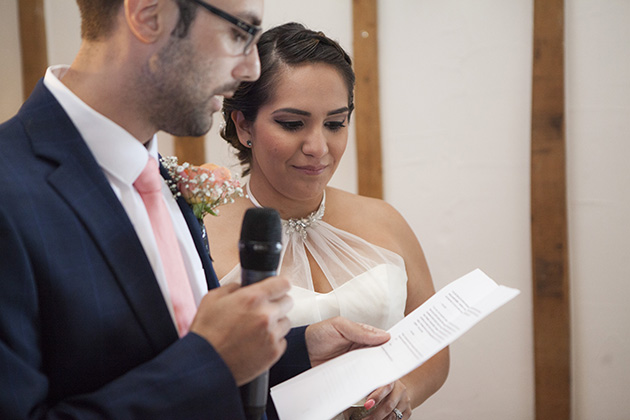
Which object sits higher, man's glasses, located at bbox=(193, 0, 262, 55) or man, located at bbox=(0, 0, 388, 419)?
man's glasses, located at bbox=(193, 0, 262, 55)

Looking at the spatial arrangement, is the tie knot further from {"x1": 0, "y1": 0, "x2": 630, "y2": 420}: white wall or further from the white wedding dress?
{"x1": 0, "y1": 0, "x2": 630, "y2": 420}: white wall

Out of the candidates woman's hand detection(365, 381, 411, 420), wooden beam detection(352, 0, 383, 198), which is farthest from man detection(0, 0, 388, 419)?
wooden beam detection(352, 0, 383, 198)

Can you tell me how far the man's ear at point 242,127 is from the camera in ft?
6.80

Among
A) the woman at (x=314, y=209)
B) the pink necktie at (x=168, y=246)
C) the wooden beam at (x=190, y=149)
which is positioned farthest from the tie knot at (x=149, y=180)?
the wooden beam at (x=190, y=149)

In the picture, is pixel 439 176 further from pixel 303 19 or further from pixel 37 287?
pixel 37 287

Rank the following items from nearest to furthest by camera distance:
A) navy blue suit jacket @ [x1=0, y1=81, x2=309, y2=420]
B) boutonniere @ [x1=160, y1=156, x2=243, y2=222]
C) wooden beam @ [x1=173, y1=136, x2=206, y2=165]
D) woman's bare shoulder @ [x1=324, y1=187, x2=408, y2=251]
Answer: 1. navy blue suit jacket @ [x1=0, y1=81, x2=309, y2=420]
2. boutonniere @ [x1=160, y1=156, x2=243, y2=222]
3. woman's bare shoulder @ [x1=324, y1=187, x2=408, y2=251]
4. wooden beam @ [x1=173, y1=136, x2=206, y2=165]

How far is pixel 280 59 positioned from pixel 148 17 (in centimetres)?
106

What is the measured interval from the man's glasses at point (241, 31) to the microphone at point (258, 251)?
358 mm

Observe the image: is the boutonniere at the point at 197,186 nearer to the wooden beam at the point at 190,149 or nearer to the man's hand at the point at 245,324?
the man's hand at the point at 245,324

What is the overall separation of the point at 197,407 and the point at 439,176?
7.94 feet

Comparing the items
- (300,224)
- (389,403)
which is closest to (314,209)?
(300,224)

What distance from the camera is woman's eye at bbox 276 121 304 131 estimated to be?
1971mm

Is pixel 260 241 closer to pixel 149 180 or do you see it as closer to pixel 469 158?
pixel 149 180

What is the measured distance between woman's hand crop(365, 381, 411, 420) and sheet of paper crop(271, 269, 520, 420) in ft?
1.21
